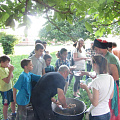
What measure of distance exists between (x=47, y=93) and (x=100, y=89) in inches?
34.0

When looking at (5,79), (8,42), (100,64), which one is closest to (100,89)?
(100,64)

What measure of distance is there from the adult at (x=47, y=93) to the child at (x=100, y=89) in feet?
1.67

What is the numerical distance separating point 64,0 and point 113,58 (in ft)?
5.00

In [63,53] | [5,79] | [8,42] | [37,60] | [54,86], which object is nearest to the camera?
[54,86]

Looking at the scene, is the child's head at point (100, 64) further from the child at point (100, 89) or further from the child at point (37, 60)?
the child at point (37, 60)

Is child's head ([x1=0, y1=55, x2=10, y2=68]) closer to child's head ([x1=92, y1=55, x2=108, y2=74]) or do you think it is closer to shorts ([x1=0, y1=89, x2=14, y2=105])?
shorts ([x1=0, y1=89, x2=14, y2=105])

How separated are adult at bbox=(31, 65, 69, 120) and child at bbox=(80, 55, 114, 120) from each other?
0.51 metres

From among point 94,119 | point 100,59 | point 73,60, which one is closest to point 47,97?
point 94,119

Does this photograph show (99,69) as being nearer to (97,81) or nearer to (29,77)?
(97,81)

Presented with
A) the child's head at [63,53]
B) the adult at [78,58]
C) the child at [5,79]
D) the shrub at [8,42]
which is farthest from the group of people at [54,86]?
the shrub at [8,42]

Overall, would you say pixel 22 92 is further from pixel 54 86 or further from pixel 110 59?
pixel 110 59

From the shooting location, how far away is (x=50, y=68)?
13.4 feet

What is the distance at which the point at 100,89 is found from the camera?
7.07 ft

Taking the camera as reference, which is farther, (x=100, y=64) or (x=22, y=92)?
(x=22, y=92)
